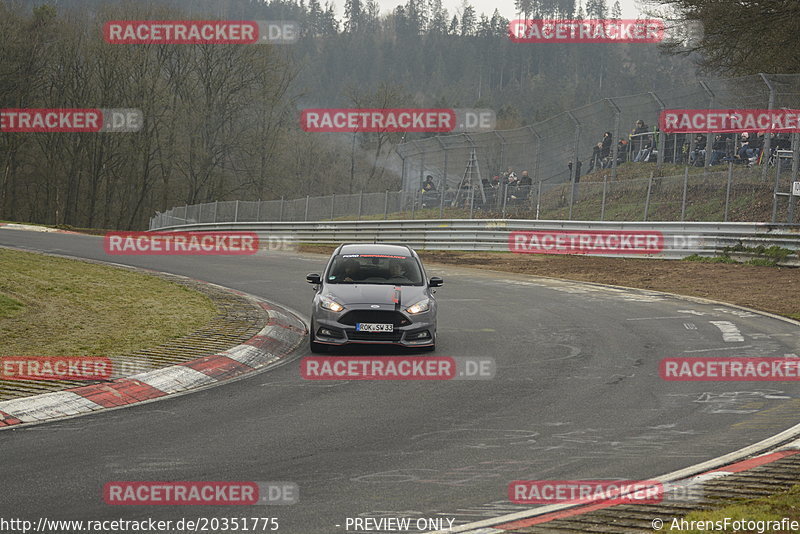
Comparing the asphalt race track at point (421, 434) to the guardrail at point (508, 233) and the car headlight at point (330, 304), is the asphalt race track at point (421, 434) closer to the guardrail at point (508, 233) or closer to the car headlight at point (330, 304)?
the car headlight at point (330, 304)

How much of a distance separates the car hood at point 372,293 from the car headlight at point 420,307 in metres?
0.06

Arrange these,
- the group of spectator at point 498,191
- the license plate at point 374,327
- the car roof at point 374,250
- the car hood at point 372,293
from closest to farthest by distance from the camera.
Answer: the license plate at point 374,327, the car hood at point 372,293, the car roof at point 374,250, the group of spectator at point 498,191

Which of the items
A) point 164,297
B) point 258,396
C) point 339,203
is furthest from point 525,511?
point 339,203

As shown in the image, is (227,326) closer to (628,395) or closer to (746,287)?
(628,395)

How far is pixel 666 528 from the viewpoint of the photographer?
17.7ft

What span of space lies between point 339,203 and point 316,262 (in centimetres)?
1277

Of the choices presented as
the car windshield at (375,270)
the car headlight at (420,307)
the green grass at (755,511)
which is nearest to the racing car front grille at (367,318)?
the car headlight at (420,307)

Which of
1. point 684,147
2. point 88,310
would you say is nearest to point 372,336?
point 88,310

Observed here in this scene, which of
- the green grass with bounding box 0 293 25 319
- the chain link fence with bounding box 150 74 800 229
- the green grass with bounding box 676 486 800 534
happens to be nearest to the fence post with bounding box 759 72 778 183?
the chain link fence with bounding box 150 74 800 229

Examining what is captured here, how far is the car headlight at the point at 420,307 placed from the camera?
41.2 ft

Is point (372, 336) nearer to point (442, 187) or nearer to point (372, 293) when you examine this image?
point (372, 293)

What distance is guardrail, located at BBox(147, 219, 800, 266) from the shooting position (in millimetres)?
25156

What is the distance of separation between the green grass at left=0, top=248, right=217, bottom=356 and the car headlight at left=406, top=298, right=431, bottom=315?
3.32 meters

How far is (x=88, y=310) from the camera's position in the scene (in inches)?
579
